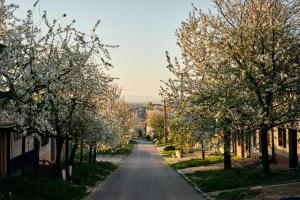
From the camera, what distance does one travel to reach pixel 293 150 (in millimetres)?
30234

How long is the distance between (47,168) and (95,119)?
425cm

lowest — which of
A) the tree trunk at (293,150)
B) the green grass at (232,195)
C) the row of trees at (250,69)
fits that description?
the green grass at (232,195)

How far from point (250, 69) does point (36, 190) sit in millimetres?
11112

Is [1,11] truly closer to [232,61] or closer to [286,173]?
[232,61]

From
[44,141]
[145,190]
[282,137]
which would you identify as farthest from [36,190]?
[282,137]

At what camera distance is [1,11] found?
1548cm

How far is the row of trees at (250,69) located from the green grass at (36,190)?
299 inches

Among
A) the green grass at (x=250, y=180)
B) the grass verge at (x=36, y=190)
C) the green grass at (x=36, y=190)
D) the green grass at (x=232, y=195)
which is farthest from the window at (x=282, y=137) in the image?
the green grass at (x=36, y=190)

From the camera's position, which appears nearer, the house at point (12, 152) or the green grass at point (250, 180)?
the green grass at point (250, 180)

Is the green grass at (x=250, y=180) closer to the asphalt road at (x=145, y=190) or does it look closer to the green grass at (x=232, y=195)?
the asphalt road at (x=145, y=190)

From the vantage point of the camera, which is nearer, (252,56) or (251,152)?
(252,56)

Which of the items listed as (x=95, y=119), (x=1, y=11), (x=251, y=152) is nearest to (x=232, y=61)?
(x=95, y=119)

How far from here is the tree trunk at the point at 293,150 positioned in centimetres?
3000

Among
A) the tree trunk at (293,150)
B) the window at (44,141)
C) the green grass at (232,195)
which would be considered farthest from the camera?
the window at (44,141)
